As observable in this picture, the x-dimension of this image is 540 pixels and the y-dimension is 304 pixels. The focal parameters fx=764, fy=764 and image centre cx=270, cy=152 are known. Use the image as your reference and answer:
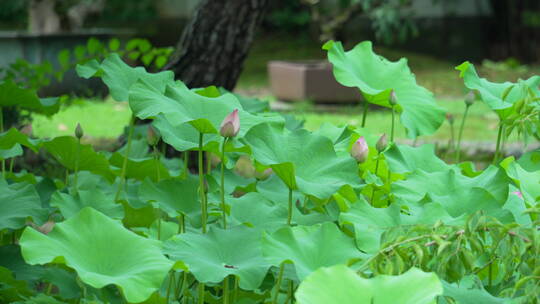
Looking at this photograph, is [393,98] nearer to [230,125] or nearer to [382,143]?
[382,143]

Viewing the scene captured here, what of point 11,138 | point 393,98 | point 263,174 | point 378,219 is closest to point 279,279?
point 378,219

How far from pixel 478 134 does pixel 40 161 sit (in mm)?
2680

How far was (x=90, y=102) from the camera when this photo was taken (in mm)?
5633

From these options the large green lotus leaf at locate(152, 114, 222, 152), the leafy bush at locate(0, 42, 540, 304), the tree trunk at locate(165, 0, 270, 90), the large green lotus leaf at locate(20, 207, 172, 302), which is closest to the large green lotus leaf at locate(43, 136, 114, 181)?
the leafy bush at locate(0, 42, 540, 304)

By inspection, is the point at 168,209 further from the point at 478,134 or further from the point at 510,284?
the point at 478,134

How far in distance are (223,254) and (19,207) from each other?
0.38 meters

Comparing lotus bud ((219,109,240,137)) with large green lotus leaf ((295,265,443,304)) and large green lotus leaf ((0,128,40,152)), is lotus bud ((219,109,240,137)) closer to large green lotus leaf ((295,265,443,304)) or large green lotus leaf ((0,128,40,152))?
large green lotus leaf ((295,265,443,304))

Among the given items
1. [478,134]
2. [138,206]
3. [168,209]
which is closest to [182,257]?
[168,209]

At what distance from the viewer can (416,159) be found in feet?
4.61

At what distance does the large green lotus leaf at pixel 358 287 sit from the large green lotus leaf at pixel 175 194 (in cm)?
48

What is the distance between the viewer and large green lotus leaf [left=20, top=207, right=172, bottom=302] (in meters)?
0.88

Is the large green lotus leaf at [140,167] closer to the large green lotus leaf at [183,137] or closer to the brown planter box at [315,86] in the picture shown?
the large green lotus leaf at [183,137]

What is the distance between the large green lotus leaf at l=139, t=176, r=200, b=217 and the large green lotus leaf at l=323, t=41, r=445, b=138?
14.1 inches

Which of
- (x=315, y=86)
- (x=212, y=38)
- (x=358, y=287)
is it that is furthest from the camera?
(x=315, y=86)
